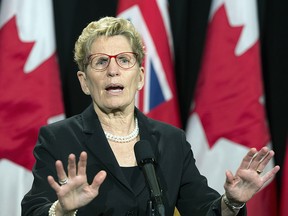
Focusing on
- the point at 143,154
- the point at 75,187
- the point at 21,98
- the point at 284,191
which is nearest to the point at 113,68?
the point at 143,154

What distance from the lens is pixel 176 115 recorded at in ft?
9.63

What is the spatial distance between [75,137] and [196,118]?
1169mm

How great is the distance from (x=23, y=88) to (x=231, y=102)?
957 mm

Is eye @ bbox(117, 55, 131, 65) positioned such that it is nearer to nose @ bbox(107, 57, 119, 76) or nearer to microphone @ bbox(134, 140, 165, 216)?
nose @ bbox(107, 57, 119, 76)

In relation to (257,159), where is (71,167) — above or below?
above

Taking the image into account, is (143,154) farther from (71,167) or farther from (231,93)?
(231,93)

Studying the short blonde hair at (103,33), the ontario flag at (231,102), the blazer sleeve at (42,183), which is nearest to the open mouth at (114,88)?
the short blonde hair at (103,33)

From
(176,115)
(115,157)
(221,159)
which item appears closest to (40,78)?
(176,115)

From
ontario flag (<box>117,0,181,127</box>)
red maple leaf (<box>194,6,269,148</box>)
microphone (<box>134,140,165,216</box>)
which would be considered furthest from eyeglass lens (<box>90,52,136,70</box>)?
red maple leaf (<box>194,6,269,148</box>)

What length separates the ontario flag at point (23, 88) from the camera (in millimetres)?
2727

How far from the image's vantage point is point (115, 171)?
177 cm

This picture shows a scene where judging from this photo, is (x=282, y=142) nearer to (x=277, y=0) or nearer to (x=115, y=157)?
(x=277, y=0)

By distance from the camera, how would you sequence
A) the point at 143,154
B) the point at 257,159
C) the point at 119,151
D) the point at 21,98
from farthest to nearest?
the point at 21,98 < the point at 119,151 < the point at 257,159 < the point at 143,154

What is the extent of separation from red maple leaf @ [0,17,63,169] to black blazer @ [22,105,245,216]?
87 cm
